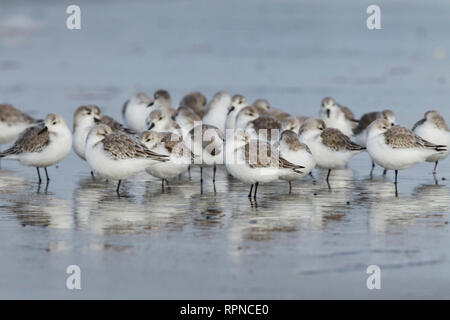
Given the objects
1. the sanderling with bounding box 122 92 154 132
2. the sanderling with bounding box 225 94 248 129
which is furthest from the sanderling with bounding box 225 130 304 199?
the sanderling with bounding box 122 92 154 132

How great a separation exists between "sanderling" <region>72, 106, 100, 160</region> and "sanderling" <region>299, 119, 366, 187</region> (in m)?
3.42

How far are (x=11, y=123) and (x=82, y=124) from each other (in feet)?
6.23

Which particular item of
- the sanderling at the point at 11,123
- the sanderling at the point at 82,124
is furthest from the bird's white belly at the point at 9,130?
the sanderling at the point at 82,124

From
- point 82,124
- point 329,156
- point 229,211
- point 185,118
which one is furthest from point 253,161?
point 185,118

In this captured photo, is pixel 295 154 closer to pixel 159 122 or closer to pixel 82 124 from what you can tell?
pixel 159 122

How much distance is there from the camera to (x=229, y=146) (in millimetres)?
11406

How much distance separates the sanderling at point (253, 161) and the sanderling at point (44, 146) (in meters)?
2.71

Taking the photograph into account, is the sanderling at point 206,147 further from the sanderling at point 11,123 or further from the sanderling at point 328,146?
the sanderling at point 11,123

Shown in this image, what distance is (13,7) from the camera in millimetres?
33750

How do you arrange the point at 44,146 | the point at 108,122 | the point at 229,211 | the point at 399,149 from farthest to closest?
the point at 108,122, the point at 44,146, the point at 399,149, the point at 229,211


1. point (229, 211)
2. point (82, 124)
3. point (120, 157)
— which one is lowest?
point (229, 211)

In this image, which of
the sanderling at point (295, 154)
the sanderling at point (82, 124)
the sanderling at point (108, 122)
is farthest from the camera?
the sanderling at point (108, 122)

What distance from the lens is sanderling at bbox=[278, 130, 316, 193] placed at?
1173cm

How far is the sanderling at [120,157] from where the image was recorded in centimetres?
1142
